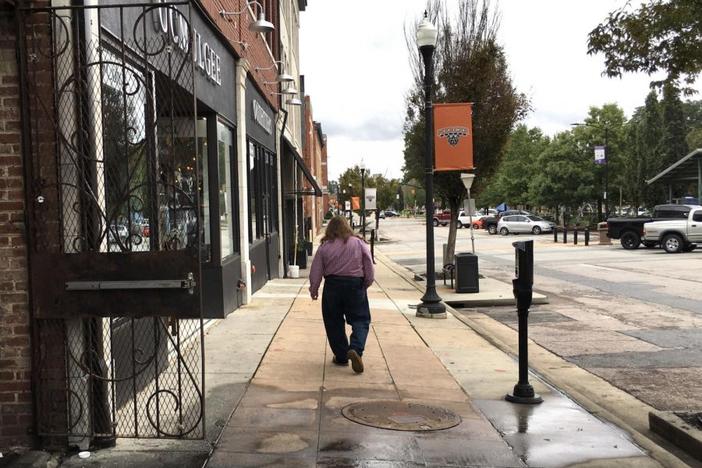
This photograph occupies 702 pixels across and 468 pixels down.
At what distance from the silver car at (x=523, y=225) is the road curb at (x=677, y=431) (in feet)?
135

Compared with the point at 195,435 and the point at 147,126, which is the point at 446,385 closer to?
the point at 195,435

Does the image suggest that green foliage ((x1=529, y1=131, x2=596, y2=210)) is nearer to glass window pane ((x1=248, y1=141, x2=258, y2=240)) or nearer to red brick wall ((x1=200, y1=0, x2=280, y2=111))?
red brick wall ((x1=200, y1=0, x2=280, y2=111))

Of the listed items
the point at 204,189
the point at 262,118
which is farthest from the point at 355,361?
the point at 262,118

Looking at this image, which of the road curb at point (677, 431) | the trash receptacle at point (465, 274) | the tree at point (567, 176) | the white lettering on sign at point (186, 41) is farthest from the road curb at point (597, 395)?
the tree at point (567, 176)

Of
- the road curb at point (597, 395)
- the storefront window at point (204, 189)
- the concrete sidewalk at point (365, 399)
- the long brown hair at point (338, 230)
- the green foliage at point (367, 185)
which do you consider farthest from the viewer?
the green foliage at point (367, 185)

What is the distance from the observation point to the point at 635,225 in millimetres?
28328

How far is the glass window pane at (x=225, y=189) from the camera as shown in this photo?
391 inches

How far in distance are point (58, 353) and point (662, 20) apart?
18.0 ft

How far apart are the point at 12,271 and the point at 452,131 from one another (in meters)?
10.6

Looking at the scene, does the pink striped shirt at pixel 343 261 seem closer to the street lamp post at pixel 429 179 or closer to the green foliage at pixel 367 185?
the street lamp post at pixel 429 179

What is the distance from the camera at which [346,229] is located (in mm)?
6762

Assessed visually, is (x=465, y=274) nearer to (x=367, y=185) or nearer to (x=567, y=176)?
(x=567, y=176)

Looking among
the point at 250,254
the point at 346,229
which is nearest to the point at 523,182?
the point at 250,254

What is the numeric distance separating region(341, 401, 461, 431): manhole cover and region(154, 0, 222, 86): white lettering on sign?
139 inches
